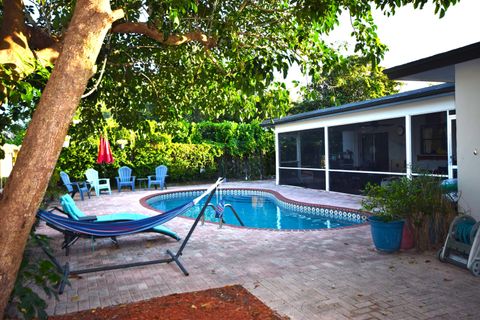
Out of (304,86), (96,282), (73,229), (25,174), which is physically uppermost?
(304,86)

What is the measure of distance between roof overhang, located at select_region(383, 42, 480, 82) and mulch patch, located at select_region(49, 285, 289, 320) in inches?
149

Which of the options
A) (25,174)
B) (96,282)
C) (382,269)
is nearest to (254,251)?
(382,269)

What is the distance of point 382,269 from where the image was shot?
460 centimetres

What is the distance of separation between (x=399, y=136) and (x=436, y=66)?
18.6ft

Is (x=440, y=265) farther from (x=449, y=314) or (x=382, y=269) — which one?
(x=449, y=314)

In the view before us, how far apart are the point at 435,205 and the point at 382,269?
1.37 meters

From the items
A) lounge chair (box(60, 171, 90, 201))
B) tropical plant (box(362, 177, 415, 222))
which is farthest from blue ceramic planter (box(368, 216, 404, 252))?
lounge chair (box(60, 171, 90, 201))

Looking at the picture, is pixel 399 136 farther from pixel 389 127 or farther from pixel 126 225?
pixel 126 225

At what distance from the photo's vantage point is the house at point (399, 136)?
17.2ft

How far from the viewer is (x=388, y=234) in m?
5.22

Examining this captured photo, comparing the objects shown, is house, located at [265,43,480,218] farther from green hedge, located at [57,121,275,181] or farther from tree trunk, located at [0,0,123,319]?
tree trunk, located at [0,0,123,319]

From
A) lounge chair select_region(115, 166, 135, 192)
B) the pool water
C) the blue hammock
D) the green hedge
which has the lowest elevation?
the pool water

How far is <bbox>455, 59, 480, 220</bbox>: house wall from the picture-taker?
16.9ft

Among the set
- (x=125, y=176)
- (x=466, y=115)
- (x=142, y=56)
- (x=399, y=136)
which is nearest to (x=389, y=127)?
(x=399, y=136)
